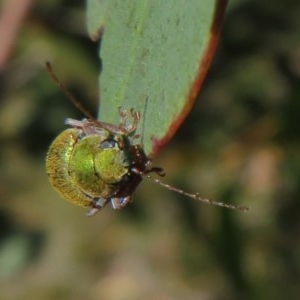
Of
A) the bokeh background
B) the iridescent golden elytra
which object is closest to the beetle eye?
the iridescent golden elytra

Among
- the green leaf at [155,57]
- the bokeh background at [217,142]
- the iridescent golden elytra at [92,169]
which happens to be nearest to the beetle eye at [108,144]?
the iridescent golden elytra at [92,169]

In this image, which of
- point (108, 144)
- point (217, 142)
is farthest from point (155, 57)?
point (217, 142)

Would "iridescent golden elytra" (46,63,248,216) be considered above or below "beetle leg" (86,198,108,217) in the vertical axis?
above

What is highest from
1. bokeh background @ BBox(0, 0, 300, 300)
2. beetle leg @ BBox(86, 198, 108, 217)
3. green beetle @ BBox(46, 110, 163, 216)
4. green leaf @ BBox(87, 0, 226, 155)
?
green leaf @ BBox(87, 0, 226, 155)

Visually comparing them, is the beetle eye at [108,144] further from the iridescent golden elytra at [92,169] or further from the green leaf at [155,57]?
the green leaf at [155,57]

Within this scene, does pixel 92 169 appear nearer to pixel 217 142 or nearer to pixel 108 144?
pixel 108 144

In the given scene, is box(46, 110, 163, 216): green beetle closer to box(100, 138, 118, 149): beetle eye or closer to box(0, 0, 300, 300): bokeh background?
box(100, 138, 118, 149): beetle eye
